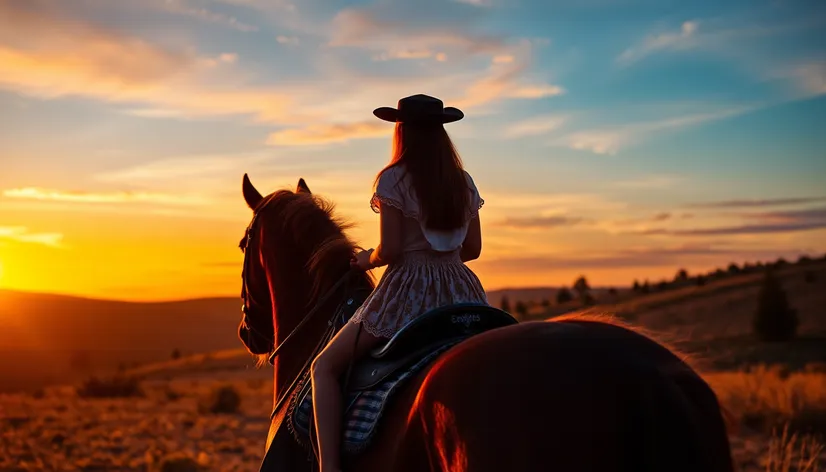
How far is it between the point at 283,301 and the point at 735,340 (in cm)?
3927

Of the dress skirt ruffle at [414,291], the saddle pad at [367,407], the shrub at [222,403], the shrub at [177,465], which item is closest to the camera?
the saddle pad at [367,407]

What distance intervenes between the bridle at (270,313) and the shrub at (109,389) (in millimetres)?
28919

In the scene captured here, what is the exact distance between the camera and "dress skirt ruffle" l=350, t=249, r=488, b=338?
4230 mm

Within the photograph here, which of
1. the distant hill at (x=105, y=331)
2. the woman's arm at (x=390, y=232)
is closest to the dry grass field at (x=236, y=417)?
the woman's arm at (x=390, y=232)

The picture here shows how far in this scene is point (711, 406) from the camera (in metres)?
3.09

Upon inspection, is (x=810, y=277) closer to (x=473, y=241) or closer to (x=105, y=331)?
(x=473, y=241)

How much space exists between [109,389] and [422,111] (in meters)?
31.8

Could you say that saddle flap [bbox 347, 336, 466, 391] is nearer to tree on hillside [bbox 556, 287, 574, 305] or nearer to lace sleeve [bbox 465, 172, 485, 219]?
lace sleeve [bbox 465, 172, 485, 219]

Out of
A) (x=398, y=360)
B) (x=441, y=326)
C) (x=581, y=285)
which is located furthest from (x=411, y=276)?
(x=581, y=285)

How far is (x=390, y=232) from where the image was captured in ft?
14.0

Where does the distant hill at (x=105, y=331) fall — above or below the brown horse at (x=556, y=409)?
below

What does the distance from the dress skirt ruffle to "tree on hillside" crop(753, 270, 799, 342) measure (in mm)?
Answer: 38292

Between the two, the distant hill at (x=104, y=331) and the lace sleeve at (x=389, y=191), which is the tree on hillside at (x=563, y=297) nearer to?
the distant hill at (x=104, y=331)

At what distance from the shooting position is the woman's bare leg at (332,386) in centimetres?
399
